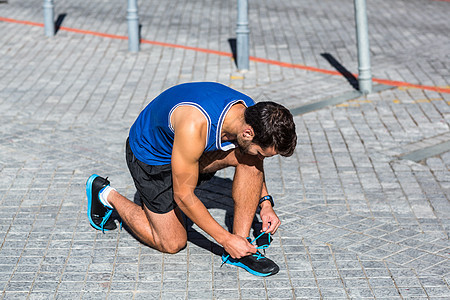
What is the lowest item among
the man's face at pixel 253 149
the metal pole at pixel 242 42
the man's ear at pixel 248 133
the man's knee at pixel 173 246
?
the metal pole at pixel 242 42

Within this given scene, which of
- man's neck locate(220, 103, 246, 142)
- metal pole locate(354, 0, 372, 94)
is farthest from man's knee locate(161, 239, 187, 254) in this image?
metal pole locate(354, 0, 372, 94)

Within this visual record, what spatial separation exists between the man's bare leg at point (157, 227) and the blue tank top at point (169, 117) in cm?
39

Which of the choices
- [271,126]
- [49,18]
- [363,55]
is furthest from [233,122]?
[49,18]

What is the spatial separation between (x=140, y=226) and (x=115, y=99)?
394 centimetres

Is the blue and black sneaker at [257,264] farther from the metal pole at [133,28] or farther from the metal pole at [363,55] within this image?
the metal pole at [133,28]

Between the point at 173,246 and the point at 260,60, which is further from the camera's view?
the point at 260,60

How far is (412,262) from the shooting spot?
4805mm

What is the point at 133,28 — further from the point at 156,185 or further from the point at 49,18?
the point at 156,185

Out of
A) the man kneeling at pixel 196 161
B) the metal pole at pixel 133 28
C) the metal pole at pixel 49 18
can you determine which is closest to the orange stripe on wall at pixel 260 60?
the metal pole at pixel 49 18

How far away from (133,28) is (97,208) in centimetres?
582

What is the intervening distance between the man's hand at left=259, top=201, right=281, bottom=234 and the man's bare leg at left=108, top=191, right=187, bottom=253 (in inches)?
22.7

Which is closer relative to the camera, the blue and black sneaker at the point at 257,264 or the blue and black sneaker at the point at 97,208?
the blue and black sneaker at the point at 257,264

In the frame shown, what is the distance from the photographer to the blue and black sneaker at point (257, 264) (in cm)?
459

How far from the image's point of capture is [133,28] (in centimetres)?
1059
